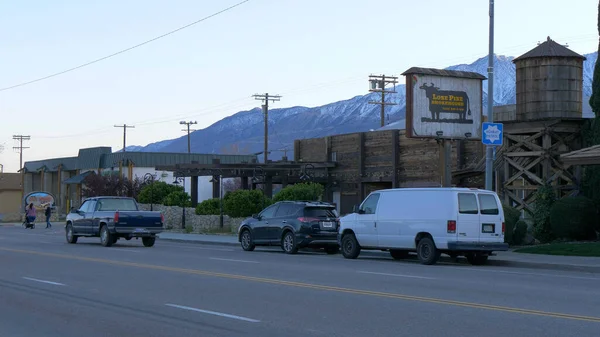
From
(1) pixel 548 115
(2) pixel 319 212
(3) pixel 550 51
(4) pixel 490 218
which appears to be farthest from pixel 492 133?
(3) pixel 550 51

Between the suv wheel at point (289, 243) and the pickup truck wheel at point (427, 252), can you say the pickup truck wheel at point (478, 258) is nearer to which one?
the pickup truck wheel at point (427, 252)

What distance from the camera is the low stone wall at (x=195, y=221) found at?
42281 mm

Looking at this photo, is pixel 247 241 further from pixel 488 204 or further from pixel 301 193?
pixel 488 204

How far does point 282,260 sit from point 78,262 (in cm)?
553

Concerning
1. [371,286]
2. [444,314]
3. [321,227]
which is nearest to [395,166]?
[321,227]

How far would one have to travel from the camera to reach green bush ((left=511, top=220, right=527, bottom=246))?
2791cm

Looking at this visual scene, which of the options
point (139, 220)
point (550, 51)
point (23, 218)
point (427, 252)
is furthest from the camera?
point (23, 218)

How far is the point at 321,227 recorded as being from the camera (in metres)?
27.5

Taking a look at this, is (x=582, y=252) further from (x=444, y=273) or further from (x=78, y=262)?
(x=78, y=262)

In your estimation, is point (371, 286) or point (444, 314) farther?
point (371, 286)

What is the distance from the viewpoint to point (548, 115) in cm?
3164

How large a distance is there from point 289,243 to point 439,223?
6.58 m

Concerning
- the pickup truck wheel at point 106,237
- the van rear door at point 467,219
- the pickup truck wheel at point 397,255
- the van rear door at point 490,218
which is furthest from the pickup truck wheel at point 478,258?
the pickup truck wheel at point 106,237

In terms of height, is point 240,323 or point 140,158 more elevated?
point 140,158
